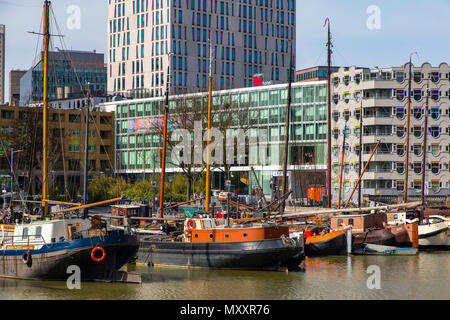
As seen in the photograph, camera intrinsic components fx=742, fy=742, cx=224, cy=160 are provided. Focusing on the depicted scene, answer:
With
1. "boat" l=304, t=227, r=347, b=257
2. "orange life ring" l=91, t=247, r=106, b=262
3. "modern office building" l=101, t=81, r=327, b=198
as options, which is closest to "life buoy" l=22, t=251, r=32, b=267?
"orange life ring" l=91, t=247, r=106, b=262

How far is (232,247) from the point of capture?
4381 cm

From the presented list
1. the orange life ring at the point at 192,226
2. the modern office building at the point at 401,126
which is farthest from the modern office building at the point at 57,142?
the orange life ring at the point at 192,226

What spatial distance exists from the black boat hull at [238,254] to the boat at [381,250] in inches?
497

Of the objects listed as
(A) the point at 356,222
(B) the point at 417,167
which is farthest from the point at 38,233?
(B) the point at 417,167

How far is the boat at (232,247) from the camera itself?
4353 cm

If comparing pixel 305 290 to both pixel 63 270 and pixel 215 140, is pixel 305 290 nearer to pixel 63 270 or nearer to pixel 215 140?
pixel 63 270

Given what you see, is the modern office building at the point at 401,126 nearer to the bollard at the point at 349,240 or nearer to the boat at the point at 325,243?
the bollard at the point at 349,240

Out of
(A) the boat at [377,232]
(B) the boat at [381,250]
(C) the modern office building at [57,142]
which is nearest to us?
(B) the boat at [381,250]

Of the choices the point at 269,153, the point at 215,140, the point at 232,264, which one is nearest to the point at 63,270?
the point at 232,264

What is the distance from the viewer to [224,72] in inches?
6452

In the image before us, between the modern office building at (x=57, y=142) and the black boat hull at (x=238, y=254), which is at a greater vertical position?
the modern office building at (x=57, y=142)

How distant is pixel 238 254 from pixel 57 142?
68.7 meters
